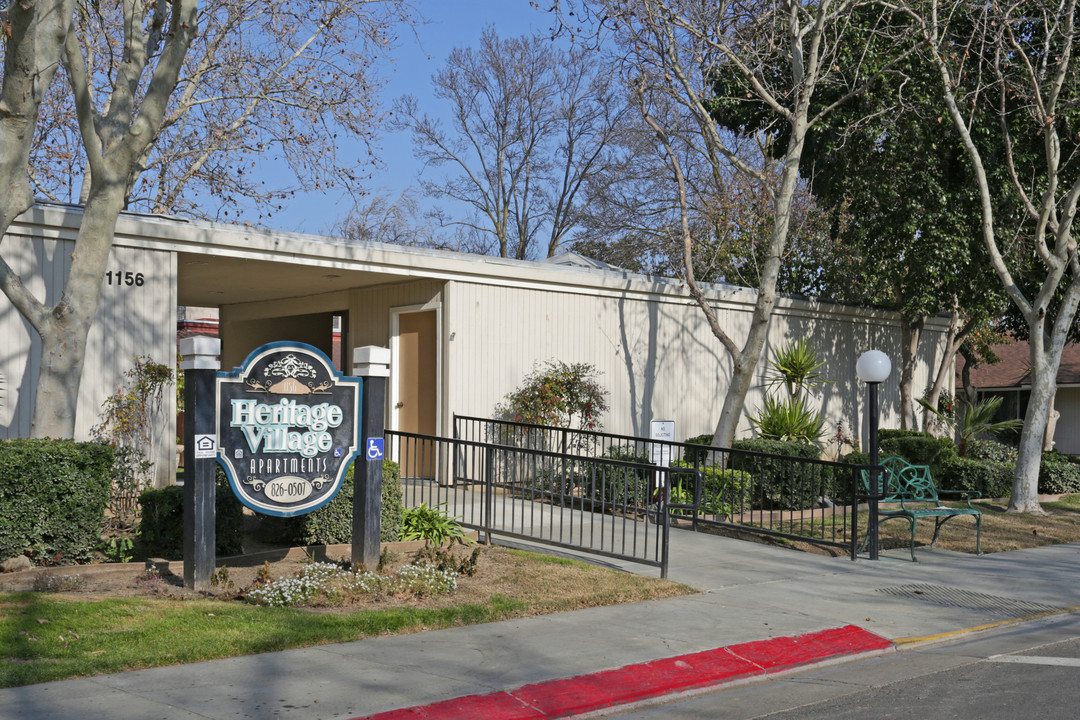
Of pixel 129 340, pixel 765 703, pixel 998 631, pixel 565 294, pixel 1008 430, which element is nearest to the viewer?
pixel 765 703

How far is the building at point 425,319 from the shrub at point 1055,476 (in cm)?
410

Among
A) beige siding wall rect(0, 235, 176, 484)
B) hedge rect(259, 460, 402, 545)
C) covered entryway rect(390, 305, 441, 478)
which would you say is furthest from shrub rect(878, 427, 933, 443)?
beige siding wall rect(0, 235, 176, 484)

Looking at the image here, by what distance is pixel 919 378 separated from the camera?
80.2ft

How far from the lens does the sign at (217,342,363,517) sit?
888cm

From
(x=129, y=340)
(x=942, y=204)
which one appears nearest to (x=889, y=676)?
(x=129, y=340)

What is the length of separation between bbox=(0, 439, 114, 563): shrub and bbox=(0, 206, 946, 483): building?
308 centimetres

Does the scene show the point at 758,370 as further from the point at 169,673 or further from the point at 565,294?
the point at 169,673

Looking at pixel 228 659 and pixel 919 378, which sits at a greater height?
pixel 919 378

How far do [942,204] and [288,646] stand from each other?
16.3m

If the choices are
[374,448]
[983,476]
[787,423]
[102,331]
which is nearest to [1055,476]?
[983,476]

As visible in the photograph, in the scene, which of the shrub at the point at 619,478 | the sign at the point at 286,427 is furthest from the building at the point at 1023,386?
the sign at the point at 286,427

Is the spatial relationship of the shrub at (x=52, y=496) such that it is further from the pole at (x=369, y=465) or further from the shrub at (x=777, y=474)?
the shrub at (x=777, y=474)

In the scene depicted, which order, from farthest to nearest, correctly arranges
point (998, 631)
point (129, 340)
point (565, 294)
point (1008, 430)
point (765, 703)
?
point (1008, 430), point (565, 294), point (129, 340), point (998, 631), point (765, 703)

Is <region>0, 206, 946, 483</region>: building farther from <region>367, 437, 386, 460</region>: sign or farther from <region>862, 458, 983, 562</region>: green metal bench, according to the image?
<region>862, 458, 983, 562</region>: green metal bench
